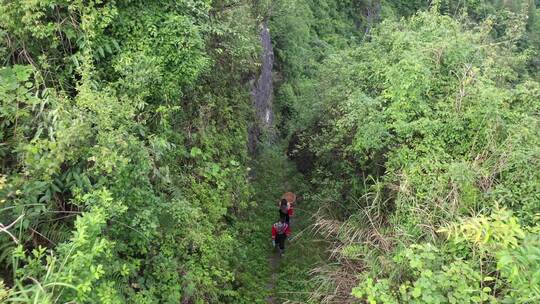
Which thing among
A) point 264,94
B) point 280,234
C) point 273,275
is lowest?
point 273,275

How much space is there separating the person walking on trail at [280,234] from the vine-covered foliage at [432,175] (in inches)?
49.4

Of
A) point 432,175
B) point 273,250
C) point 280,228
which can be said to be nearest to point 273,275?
point 273,250

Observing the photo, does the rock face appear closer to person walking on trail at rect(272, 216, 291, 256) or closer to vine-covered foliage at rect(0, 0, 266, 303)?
person walking on trail at rect(272, 216, 291, 256)

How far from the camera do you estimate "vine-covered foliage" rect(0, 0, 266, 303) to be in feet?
12.0

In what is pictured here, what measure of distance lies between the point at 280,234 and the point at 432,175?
463cm

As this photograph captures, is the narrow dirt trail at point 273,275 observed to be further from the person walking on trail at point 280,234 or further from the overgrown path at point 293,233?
the person walking on trail at point 280,234

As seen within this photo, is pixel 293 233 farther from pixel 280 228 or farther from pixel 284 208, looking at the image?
pixel 280 228

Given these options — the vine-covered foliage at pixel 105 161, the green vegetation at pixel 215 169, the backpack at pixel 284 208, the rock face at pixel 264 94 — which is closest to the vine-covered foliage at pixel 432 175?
the green vegetation at pixel 215 169

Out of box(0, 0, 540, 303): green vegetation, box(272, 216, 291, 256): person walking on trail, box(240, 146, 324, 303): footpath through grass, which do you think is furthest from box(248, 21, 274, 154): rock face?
box(272, 216, 291, 256): person walking on trail

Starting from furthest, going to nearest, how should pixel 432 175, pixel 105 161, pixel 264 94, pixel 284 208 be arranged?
pixel 264 94 → pixel 284 208 → pixel 432 175 → pixel 105 161

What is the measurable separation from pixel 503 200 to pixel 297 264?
17.0ft

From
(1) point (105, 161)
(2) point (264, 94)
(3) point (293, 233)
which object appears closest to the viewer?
(1) point (105, 161)

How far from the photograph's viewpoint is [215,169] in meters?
7.55

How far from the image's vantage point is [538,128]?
272 inches
